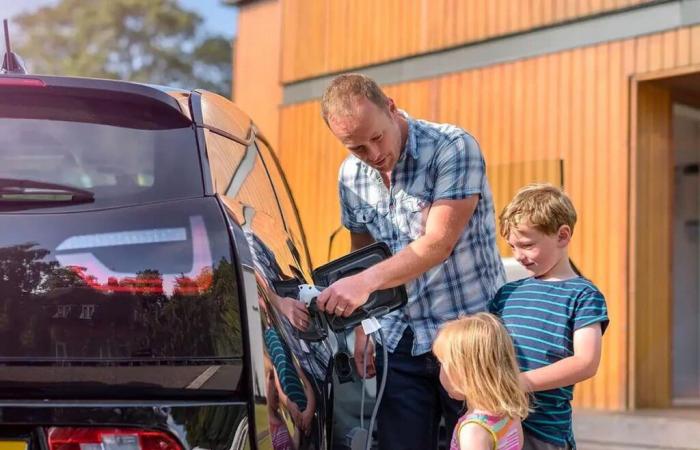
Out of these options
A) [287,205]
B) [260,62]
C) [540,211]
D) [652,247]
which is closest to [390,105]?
[287,205]

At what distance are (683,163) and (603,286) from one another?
187 cm

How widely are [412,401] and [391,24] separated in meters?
9.04

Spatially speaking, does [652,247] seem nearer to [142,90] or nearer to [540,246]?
[540,246]

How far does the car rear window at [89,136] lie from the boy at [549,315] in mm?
1015

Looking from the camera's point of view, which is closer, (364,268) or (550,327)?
(550,327)

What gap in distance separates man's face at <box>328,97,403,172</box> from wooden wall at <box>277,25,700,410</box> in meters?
6.24

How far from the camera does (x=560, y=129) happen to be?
944cm

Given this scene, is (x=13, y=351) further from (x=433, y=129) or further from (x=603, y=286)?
(x=603, y=286)

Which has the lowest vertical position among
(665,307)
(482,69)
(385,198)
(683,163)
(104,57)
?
(665,307)

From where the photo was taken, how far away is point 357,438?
8.79 feet

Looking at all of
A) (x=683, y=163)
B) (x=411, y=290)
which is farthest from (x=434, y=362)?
(x=683, y=163)

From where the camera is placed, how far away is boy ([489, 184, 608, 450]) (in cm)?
245

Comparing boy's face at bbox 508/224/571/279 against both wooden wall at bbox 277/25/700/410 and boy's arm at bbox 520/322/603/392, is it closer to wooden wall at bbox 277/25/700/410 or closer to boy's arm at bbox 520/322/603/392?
boy's arm at bbox 520/322/603/392

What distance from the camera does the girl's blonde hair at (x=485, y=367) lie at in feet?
7.66
